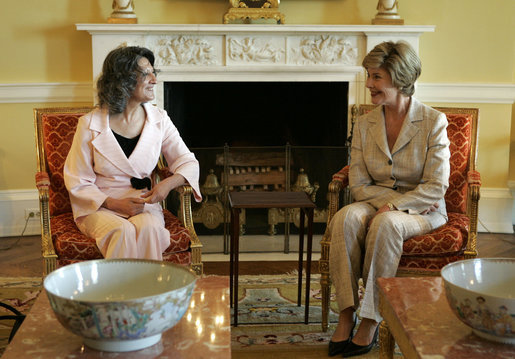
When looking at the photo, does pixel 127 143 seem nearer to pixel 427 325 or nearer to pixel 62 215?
pixel 62 215

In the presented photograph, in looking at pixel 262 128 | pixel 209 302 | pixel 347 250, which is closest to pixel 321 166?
pixel 262 128

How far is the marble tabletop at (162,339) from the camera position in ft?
5.07

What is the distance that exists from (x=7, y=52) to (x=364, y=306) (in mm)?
3074

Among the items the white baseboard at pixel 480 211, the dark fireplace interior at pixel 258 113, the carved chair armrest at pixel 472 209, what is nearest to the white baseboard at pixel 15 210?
the white baseboard at pixel 480 211

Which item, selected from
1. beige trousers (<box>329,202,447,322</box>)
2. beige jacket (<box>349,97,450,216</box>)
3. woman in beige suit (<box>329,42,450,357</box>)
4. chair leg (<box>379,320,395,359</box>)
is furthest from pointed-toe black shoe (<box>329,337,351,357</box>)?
beige jacket (<box>349,97,450,216</box>)

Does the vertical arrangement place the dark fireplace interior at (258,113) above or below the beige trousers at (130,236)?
above

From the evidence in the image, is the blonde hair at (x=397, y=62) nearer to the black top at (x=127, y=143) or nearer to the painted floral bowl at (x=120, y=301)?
the black top at (x=127, y=143)

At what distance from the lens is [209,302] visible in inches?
74.0

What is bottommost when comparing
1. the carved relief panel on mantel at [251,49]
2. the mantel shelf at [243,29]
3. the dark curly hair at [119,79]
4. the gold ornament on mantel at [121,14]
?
the dark curly hair at [119,79]

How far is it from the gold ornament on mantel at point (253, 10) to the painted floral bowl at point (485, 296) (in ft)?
9.39

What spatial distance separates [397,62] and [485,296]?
4.79 ft

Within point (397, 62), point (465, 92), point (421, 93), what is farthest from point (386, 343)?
point (465, 92)

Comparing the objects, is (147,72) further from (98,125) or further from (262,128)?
(262,128)

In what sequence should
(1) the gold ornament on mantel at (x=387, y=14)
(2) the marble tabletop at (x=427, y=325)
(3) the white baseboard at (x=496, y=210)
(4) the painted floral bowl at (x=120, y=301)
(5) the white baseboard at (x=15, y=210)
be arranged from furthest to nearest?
(3) the white baseboard at (x=496, y=210)
(5) the white baseboard at (x=15, y=210)
(1) the gold ornament on mantel at (x=387, y=14)
(2) the marble tabletop at (x=427, y=325)
(4) the painted floral bowl at (x=120, y=301)
